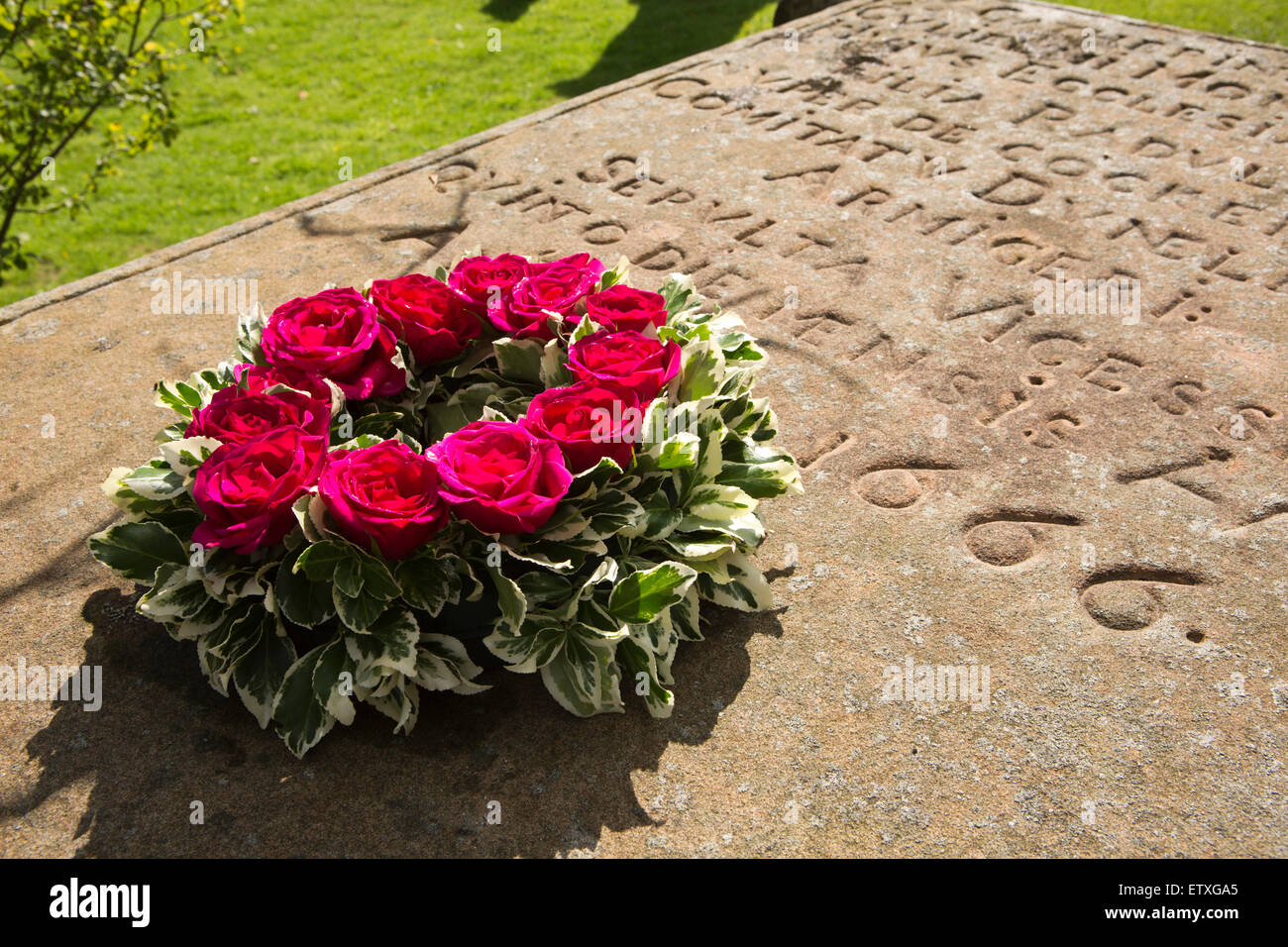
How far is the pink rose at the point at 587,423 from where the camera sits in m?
2.18

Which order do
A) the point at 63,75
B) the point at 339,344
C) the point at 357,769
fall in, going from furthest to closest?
the point at 63,75
the point at 339,344
the point at 357,769

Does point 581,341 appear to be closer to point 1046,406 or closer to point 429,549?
point 429,549

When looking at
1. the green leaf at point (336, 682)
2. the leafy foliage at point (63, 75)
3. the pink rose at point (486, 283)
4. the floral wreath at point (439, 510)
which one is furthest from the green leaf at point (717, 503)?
the leafy foliage at point (63, 75)

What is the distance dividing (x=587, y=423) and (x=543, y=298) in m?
0.55

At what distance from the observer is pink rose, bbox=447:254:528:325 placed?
2.63 metres

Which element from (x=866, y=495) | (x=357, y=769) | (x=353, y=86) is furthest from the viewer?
(x=353, y=86)

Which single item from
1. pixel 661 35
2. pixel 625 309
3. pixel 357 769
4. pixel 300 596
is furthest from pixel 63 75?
pixel 661 35

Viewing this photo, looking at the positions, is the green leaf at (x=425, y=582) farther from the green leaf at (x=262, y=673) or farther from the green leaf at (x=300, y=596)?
the green leaf at (x=262, y=673)

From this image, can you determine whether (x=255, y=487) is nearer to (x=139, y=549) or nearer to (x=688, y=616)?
(x=139, y=549)

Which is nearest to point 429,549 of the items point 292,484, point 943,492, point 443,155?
point 292,484

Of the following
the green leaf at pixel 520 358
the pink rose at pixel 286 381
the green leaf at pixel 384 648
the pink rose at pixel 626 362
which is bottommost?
the green leaf at pixel 384 648

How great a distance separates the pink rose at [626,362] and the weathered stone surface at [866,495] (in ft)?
2.01

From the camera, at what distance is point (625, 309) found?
2.58 metres

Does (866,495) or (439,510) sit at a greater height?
(439,510)
